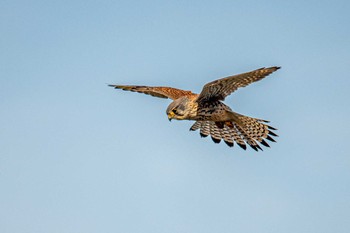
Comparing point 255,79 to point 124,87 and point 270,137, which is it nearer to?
point 270,137

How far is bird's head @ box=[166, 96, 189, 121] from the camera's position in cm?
1389

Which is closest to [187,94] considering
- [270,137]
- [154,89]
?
[154,89]

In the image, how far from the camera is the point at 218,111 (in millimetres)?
14328

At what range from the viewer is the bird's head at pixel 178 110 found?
13.9 meters

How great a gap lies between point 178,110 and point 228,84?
3.50ft

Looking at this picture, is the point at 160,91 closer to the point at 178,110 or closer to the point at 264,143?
the point at 178,110

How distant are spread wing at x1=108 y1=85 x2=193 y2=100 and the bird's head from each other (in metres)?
0.99

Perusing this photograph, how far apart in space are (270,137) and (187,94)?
191 cm

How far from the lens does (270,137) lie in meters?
15.1

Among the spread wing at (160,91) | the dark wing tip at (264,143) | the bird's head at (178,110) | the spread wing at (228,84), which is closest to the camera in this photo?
the spread wing at (228,84)

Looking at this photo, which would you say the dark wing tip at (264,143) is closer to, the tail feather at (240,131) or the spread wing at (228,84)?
the tail feather at (240,131)

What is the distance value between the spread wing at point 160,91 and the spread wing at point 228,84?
3.50 ft

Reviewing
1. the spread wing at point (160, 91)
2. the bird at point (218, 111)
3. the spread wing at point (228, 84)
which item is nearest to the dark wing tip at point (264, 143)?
the bird at point (218, 111)

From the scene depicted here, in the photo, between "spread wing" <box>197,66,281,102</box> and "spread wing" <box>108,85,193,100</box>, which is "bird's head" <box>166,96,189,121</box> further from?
"spread wing" <box>108,85,193,100</box>
